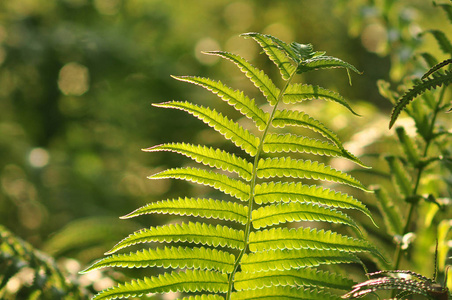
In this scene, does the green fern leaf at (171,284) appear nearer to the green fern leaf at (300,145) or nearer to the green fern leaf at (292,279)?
the green fern leaf at (292,279)

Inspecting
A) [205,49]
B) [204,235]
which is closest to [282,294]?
[204,235]

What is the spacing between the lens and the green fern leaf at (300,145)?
69 centimetres

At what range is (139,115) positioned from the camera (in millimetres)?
3121

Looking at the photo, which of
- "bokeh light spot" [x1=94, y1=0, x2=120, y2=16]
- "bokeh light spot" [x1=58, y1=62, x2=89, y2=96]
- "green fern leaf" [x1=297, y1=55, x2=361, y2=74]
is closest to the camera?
"green fern leaf" [x1=297, y1=55, x2=361, y2=74]

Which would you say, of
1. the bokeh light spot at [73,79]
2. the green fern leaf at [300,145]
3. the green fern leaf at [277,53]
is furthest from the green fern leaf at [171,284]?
the bokeh light spot at [73,79]

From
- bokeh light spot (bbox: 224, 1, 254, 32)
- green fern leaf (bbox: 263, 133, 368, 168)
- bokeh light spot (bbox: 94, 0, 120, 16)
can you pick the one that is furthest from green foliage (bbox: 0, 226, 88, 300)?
bokeh light spot (bbox: 224, 1, 254, 32)

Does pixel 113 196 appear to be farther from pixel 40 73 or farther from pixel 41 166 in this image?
pixel 40 73

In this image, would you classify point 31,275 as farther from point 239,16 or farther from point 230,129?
point 239,16

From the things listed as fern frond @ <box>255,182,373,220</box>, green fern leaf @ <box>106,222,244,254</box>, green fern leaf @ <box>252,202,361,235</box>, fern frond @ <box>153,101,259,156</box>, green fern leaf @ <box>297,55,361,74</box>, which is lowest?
green fern leaf @ <box>106,222,244,254</box>

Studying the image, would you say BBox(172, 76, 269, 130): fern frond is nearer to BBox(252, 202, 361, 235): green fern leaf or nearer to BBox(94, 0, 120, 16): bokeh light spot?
BBox(252, 202, 361, 235): green fern leaf

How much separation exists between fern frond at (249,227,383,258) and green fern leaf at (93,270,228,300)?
0.08m

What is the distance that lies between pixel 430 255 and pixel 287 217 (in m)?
0.79

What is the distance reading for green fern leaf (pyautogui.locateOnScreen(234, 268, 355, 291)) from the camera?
679 millimetres

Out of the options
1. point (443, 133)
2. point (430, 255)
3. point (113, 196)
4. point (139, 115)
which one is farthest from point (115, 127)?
point (443, 133)
